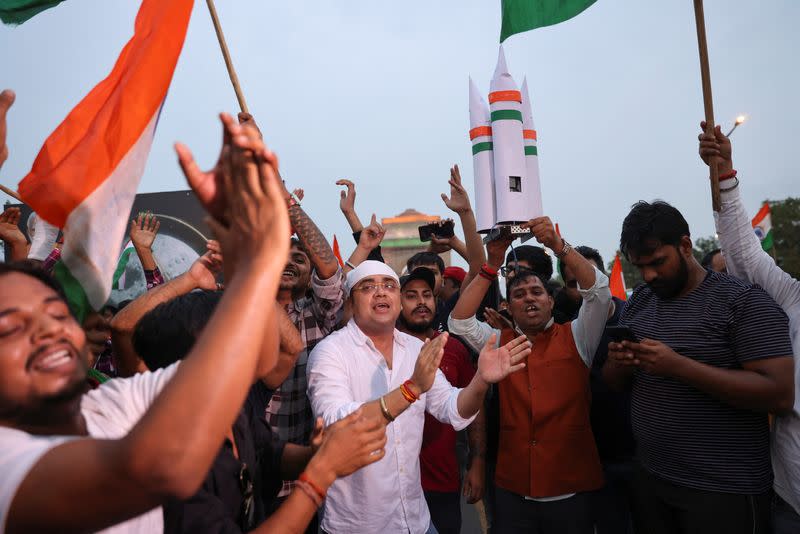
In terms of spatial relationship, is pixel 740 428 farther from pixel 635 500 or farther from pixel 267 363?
pixel 267 363

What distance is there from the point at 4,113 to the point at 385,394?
6.90ft

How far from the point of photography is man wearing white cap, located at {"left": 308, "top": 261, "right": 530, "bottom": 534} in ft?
8.91

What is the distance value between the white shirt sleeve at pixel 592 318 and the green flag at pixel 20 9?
3.74m

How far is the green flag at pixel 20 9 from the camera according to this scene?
3.27 m

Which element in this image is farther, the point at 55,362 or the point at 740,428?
the point at 740,428

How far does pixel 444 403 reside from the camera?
10.1ft

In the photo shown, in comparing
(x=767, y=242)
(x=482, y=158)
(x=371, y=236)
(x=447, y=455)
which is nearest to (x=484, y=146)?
(x=482, y=158)

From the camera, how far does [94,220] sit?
238 cm

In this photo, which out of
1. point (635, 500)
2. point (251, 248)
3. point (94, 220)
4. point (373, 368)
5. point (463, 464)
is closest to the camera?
point (251, 248)

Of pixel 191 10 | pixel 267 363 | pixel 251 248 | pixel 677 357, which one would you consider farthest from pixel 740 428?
pixel 191 10

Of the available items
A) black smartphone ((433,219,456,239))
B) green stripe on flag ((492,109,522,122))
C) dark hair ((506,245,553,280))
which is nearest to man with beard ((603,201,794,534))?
green stripe on flag ((492,109,522,122))

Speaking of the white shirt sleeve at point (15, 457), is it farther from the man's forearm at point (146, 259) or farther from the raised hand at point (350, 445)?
the man's forearm at point (146, 259)

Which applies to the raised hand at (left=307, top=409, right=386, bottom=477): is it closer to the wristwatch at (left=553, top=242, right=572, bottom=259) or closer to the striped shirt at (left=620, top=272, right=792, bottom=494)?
the striped shirt at (left=620, top=272, right=792, bottom=494)

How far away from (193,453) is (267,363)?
0.77m
